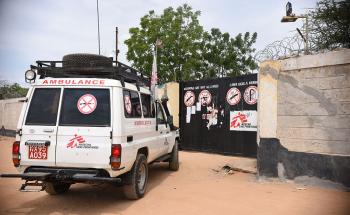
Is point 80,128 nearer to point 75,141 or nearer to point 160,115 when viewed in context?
point 75,141

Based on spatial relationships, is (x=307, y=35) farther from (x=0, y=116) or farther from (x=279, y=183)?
(x=0, y=116)

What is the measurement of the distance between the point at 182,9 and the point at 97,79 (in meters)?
25.1

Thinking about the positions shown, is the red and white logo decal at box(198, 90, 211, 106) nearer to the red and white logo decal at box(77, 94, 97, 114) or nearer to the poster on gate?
the poster on gate

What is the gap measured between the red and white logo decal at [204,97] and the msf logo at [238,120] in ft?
4.55

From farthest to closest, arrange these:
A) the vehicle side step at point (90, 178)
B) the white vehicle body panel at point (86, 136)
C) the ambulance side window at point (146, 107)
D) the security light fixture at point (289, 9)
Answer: the security light fixture at point (289, 9) < the ambulance side window at point (146, 107) < the white vehicle body panel at point (86, 136) < the vehicle side step at point (90, 178)

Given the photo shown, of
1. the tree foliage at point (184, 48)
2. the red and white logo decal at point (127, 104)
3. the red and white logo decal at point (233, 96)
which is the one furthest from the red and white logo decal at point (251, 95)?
the tree foliage at point (184, 48)

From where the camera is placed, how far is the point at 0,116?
25969 millimetres

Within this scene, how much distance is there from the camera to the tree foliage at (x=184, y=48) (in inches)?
1083

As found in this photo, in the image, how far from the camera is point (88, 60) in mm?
6176

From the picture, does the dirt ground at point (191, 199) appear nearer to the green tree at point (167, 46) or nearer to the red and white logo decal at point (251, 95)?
the red and white logo decal at point (251, 95)

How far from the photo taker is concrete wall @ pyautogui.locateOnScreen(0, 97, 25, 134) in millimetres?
22305

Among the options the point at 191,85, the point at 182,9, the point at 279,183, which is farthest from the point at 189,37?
the point at 279,183

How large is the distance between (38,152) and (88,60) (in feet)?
5.89

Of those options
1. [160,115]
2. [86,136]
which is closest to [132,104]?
[86,136]
